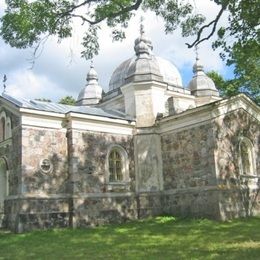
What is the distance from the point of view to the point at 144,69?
18859 mm

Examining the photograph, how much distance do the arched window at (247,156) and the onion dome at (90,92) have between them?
9.41 m

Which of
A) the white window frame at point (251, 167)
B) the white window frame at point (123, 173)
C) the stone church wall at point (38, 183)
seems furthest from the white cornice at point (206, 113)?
the stone church wall at point (38, 183)

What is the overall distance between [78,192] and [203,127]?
17.2ft

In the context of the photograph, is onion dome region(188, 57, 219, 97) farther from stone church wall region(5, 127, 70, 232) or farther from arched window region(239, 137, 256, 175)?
stone church wall region(5, 127, 70, 232)

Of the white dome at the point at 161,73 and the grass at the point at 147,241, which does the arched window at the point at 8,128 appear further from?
the white dome at the point at 161,73

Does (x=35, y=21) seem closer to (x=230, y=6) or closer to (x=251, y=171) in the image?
(x=230, y=6)

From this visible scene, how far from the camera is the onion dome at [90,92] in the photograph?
24.1 m

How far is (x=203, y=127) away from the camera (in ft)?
52.1

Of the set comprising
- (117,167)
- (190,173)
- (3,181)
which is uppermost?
(117,167)

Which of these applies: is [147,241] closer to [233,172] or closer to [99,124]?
[233,172]

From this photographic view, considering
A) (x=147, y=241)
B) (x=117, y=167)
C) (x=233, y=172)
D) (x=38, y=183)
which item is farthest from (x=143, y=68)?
(x=147, y=241)

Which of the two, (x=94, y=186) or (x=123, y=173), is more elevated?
(x=123, y=173)

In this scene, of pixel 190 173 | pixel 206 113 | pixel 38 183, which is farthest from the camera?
pixel 190 173

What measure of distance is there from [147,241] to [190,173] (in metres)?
5.49
